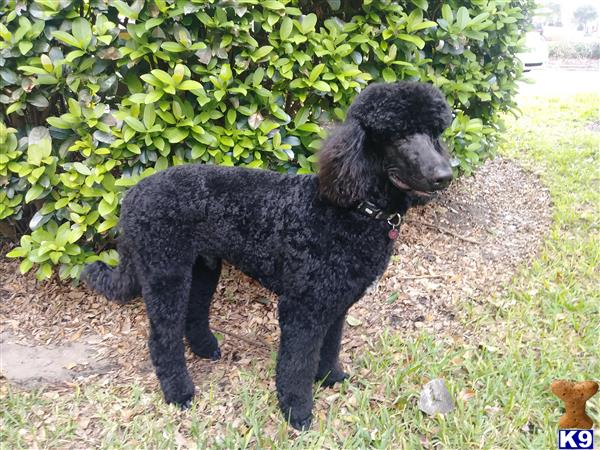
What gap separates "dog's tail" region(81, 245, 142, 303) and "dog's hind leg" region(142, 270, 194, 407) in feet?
0.53

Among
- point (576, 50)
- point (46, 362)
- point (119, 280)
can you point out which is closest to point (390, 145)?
point (119, 280)

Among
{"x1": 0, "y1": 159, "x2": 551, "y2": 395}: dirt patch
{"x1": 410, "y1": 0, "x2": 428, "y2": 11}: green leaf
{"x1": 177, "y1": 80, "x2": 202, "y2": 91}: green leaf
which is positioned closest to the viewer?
{"x1": 177, "y1": 80, "x2": 202, "y2": 91}: green leaf

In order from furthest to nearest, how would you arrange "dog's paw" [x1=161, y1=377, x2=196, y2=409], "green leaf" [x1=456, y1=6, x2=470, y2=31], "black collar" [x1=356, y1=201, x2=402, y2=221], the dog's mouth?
"green leaf" [x1=456, y1=6, x2=470, y2=31]
"dog's paw" [x1=161, y1=377, x2=196, y2=409]
"black collar" [x1=356, y1=201, x2=402, y2=221]
the dog's mouth

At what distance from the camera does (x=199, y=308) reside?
2.82 m

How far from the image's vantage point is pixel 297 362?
230 cm

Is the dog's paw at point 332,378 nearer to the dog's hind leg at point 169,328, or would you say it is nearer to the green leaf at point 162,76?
the dog's hind leg at point 169,328

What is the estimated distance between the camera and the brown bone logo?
7.21 feet

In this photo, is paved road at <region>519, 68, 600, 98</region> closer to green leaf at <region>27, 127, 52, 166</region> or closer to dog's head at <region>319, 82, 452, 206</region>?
dog's head at <region>319, 82, 452, 206</region>

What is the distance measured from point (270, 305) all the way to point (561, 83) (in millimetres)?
11857

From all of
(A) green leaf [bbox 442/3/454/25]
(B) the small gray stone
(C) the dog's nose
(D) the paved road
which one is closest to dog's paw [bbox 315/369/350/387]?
(B) the small gray stone

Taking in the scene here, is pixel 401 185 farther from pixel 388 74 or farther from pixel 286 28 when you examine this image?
Result: pixel 388 74

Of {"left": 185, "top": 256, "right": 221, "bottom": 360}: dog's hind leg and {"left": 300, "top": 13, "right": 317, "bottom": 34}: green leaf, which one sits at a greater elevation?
{"left": 300, "top": 13, "right": 317, "bottom": 34}: green leaf

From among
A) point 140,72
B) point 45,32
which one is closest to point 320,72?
point 140,72

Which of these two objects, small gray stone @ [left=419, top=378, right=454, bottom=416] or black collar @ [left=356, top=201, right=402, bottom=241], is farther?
small gray stone @ [left=419, top=378, right=454, bottom=416]
